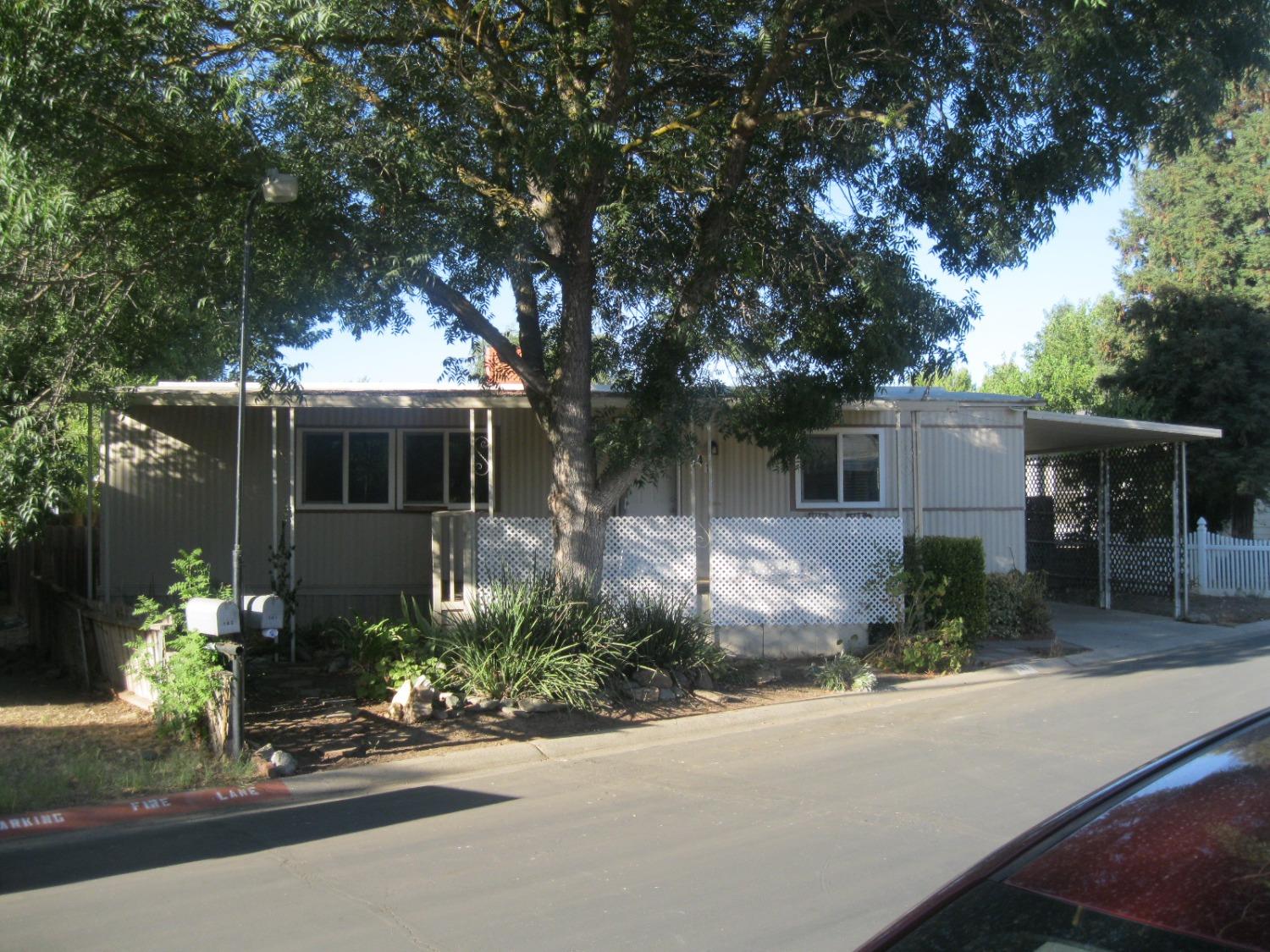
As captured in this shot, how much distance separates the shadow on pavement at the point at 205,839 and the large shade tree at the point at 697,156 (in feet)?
15.1

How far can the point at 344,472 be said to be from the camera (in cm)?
1545

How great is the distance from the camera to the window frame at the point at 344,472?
15.3 m

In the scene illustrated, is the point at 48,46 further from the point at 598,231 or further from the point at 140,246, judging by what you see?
the point at 598,231

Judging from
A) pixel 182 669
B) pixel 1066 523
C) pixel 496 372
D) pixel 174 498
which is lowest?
pixel 182 669

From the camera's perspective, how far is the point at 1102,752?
8562 mm

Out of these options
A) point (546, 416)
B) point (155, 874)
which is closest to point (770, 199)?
point (546, 416)

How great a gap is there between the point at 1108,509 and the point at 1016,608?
5.27 meters

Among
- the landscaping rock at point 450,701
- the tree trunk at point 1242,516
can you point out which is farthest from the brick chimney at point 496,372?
the tree trunk at point 1242,516

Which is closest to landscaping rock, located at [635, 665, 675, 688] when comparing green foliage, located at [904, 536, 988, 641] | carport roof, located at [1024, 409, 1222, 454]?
green foliage, located at [904, 536, 988, 641]

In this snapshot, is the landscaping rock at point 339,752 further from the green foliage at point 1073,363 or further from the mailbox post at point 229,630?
the green foliage at point 1073,363

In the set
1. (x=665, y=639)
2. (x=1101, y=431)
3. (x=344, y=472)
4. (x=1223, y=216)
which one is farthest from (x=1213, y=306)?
(x=344, y=472)

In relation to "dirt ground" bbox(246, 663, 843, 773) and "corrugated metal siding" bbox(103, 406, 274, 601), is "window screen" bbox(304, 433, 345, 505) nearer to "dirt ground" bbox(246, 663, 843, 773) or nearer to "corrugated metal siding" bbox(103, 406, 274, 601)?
"corrugated metal siding" bbox(103, 406, 274, 601)

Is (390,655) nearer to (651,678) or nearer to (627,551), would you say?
(651,678)

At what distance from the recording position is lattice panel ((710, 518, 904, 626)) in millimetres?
13500
